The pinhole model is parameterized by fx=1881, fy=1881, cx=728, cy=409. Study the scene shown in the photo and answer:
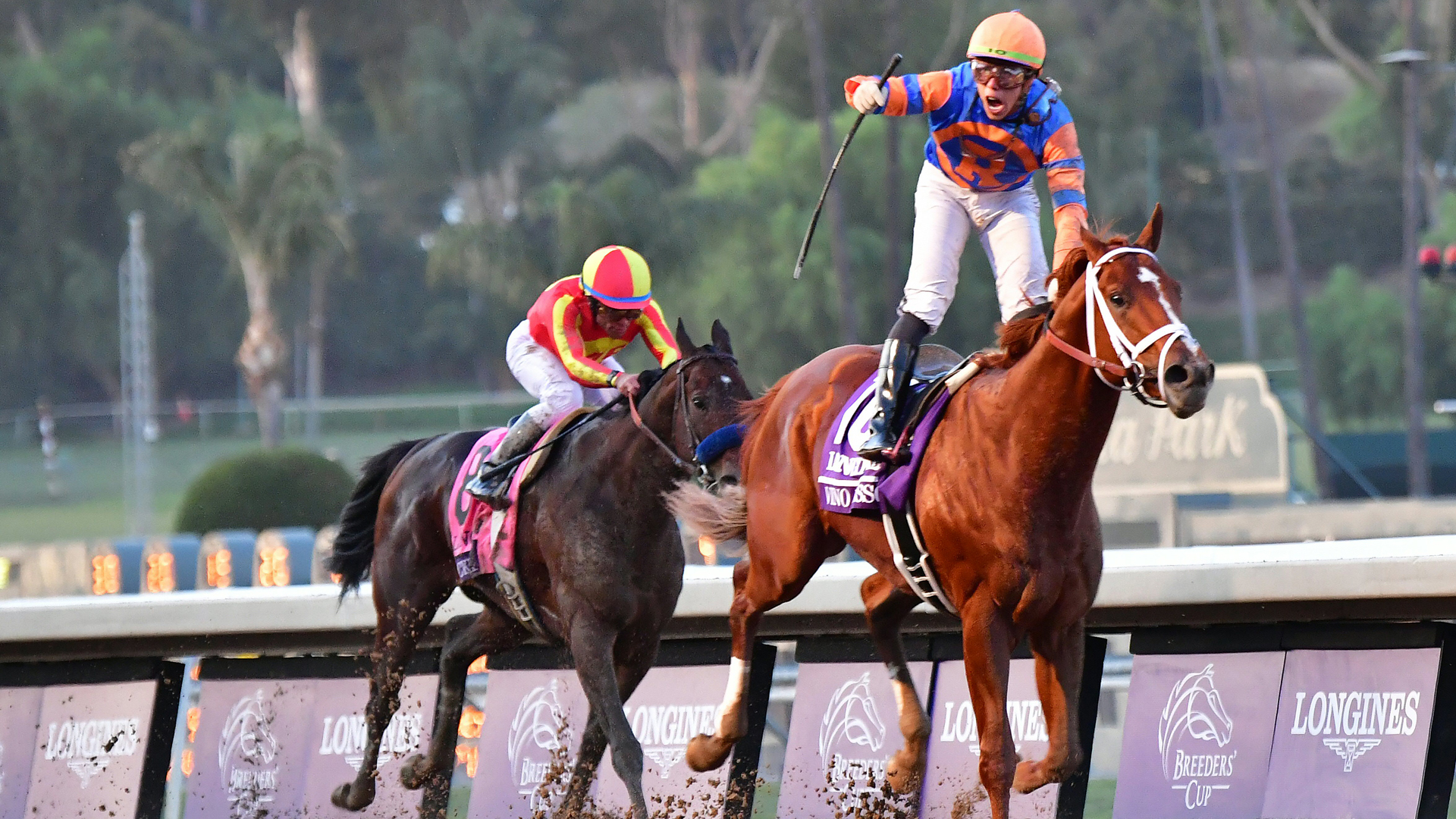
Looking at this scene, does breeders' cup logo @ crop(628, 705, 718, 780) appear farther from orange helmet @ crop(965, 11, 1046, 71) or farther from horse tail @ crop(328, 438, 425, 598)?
orange helmet @ crop(965, 11, 1046, 71)

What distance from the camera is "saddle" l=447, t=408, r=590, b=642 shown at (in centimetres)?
714

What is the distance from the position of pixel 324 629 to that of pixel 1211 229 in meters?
41.7

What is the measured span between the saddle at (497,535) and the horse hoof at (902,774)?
1.86m

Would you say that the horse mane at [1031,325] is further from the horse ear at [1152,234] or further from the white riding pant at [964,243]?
the white riding pant at [964,243]

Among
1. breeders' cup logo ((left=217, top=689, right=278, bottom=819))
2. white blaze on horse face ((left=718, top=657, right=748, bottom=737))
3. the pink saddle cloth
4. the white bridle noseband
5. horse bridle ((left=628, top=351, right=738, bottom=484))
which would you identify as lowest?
breeders' cup logo ((left=217, top=689, right=278, bottom=819))

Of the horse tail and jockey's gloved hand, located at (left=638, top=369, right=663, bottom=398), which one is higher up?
jockey's gloved hand, located at (left=638, top=369, right=663, bottom=398)

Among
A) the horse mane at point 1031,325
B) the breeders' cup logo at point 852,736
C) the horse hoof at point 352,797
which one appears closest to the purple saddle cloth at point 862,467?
the horse mane at point 1031,325

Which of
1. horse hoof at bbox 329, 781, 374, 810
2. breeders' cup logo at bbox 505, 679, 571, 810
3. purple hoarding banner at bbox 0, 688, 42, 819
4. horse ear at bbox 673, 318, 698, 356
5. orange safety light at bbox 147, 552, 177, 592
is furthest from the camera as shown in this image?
orange safety light at bbox 147, 552, 177, 592

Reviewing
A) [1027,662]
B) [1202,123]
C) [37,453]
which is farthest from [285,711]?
[1202,123]

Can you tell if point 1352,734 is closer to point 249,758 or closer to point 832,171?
point 832,171

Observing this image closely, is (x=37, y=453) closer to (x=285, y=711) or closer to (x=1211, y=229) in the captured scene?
(x=1211, y=229)

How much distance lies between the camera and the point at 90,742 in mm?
8672

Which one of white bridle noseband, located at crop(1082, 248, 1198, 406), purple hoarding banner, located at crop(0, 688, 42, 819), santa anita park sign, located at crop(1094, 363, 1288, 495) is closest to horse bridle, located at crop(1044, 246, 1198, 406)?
white bridle noseband, located at crop(1082, 248, 1198, 406)

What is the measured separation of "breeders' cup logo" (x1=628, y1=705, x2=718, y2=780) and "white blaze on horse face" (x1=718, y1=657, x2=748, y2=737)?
1.53m
